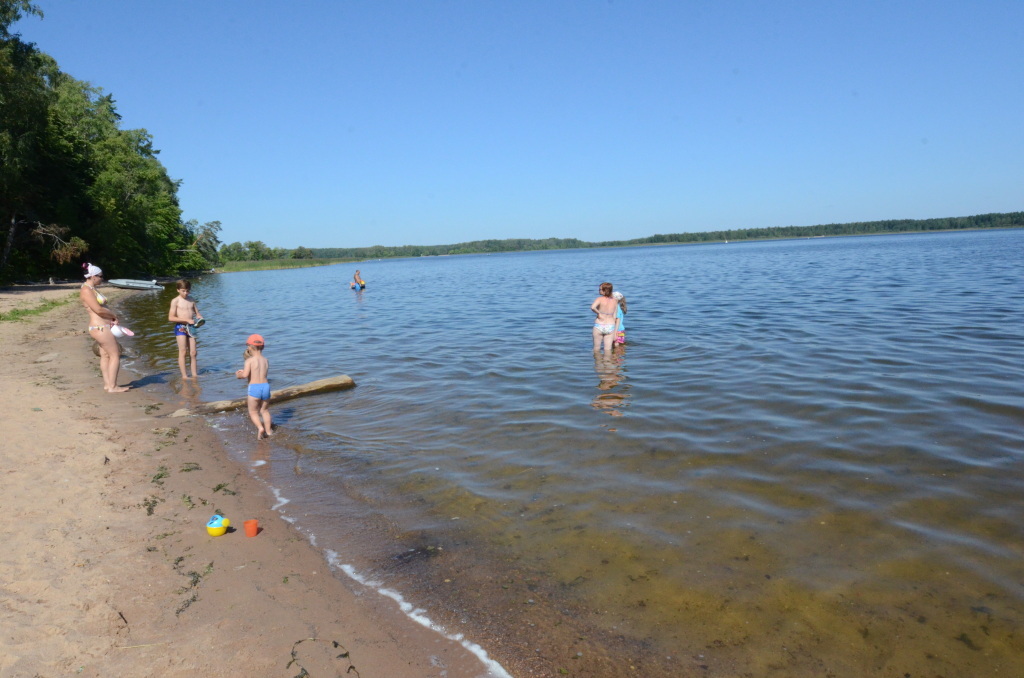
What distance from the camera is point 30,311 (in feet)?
75.2

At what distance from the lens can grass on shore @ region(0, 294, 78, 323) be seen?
813 inches

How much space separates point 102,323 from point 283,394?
335 cm

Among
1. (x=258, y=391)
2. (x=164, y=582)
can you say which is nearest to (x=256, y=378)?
(x=258, y=391)

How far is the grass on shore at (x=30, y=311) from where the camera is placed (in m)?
20.6

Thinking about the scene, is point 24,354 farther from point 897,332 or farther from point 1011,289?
point 1011,289

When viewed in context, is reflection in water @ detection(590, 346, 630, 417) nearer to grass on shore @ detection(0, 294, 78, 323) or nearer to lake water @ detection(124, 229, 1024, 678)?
lake water @ detection(124, 229, 1024, 678)

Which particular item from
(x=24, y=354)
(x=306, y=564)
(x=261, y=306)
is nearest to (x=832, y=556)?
(x=306, y=564)

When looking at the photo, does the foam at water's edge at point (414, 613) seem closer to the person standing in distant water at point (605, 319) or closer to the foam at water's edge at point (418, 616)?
the foam at water's edge at point (418, 616)

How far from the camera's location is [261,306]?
32469 millimetres

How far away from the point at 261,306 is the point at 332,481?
28265 mm

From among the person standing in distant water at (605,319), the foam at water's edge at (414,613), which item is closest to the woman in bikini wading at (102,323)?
the foam at water's edge at (414,613)

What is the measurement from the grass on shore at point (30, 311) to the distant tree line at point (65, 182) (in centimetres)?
762

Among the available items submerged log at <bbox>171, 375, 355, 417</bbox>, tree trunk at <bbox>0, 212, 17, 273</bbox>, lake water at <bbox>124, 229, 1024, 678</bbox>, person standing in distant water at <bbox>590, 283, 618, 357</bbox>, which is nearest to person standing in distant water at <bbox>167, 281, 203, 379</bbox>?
lake water at <bbox>124, 229, 1024, 678</bbox>

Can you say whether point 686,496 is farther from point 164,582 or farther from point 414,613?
point 164,582
